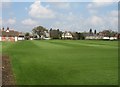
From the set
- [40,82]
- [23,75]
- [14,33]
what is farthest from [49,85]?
[14,33]

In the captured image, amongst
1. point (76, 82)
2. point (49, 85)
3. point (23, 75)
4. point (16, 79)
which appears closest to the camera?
point (49, 85)

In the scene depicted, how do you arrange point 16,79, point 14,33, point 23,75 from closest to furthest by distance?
1. point 16,79
2. point 23,75
3. point 14,33

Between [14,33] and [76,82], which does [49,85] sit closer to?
[76,82]

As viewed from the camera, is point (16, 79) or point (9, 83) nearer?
point (9, 83)

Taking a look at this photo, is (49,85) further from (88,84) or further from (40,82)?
(88,84)

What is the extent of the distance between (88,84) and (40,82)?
198cm

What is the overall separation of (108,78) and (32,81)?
3492 millimetres

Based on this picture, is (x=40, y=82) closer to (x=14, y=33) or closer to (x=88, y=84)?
(x=88, y=84)

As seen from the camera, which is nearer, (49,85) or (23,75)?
(49,85)

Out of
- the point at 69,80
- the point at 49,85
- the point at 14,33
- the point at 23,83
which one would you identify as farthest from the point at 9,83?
the point at 14,33

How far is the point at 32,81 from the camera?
12.9 m

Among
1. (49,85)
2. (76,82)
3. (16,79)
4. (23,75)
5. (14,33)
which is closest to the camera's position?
(49,85)

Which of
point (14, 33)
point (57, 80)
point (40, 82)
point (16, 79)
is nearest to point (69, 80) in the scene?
point (57, 80)

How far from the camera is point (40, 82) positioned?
12.6 meters
